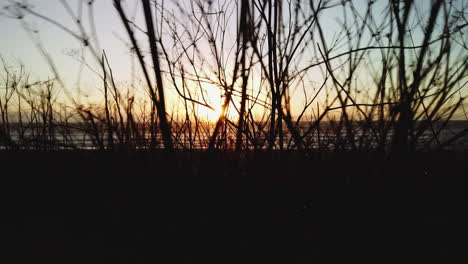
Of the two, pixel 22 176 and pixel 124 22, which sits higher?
pixel 124 22

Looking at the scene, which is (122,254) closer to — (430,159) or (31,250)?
(31,250)

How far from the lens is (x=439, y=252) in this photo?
3.18ft

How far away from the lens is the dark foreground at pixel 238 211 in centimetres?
99

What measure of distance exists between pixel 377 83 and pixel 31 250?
152 cm

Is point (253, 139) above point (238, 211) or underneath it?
above

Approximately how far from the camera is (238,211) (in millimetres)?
1204

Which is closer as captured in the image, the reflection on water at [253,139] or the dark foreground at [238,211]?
the dark foreground at [238,211]

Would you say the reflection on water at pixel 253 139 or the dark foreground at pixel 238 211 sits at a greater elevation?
the reflection on water at pixel 253 139

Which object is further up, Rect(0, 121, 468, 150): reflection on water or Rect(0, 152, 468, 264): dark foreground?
Rect(0, 121, 468, 150): reflection on water

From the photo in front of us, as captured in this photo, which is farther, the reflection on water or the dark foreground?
the reflection on water

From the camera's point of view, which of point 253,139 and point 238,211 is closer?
point 238,211

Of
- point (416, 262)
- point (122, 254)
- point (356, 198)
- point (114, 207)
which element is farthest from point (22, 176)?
point (416, 262)

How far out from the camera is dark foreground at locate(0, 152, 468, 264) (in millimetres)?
992

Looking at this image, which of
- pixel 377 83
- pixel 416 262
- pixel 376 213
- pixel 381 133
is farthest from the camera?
pixel 377 83
